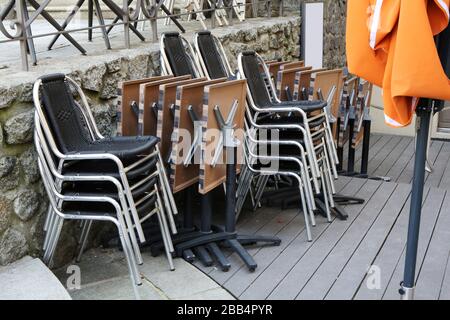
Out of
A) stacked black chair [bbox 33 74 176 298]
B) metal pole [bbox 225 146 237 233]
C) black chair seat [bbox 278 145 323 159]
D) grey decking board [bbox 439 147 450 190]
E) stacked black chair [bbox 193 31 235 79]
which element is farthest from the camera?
grey decking board [bbox 439 147 450 190]

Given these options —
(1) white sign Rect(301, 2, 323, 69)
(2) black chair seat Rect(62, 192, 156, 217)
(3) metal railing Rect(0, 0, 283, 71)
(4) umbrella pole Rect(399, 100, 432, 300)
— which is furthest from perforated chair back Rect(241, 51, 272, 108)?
(1) white sign Rect(301, 2, 323, 69)

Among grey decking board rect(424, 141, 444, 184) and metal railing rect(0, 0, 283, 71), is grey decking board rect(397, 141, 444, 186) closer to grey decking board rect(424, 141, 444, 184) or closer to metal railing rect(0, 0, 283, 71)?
grey decking board rect(424, 141, 444, 184)

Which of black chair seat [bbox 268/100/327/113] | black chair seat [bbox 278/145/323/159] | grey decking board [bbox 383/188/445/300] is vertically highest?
black chair seat [bbox 268/100/327/113]

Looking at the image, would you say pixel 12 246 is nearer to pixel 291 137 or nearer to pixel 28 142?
pixel 28 142

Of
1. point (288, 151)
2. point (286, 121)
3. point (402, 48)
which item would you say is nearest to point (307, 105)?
point (286, 121)

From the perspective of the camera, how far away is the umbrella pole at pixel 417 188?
1.97 meters

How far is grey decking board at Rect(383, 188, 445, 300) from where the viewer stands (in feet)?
9.06

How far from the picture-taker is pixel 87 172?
2635 millimetres

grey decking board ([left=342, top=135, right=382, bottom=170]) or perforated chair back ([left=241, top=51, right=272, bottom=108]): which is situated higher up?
perforated chair back ([left=241, top=51, right=272, bottom=108])

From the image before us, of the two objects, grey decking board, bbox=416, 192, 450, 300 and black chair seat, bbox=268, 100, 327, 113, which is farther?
black chair seat, bbox=268, 100, 327, 113

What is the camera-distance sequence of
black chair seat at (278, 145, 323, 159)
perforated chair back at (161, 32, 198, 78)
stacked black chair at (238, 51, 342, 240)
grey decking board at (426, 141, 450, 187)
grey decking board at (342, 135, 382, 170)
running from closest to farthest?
stacked black chair at (238, 51, 342, 240)
black chair seat at (278, 145, 323, 159)
perforated chair back at (161, 32, 198, 78)
grey decking board at (426, 141, 450, 187)
grey decking board at (342, 135, 382, 170)

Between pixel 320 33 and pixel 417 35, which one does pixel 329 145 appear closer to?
pixel 417 35

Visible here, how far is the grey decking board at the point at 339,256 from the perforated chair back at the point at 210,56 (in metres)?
1.30

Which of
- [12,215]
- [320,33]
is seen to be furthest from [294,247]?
[320,33]
